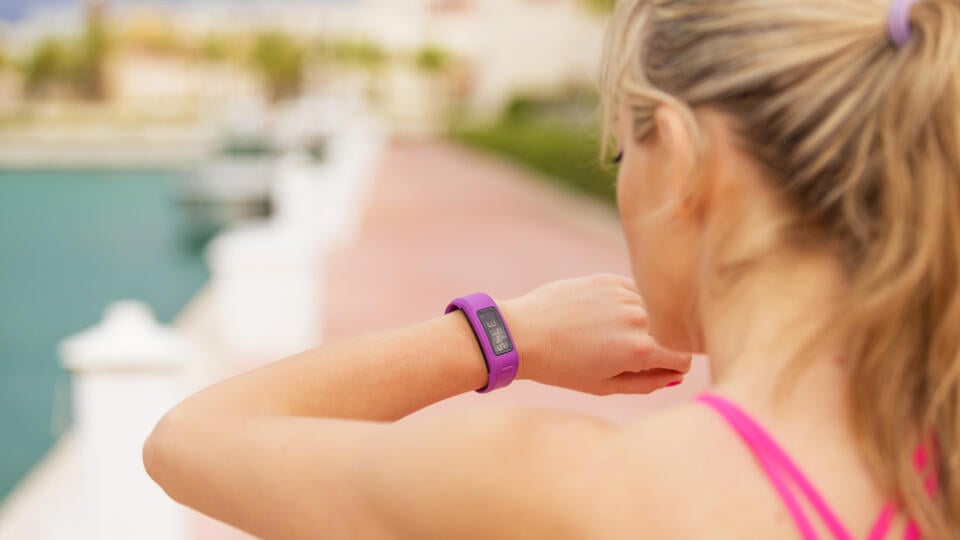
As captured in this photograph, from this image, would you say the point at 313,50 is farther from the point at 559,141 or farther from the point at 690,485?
the point at 690,485

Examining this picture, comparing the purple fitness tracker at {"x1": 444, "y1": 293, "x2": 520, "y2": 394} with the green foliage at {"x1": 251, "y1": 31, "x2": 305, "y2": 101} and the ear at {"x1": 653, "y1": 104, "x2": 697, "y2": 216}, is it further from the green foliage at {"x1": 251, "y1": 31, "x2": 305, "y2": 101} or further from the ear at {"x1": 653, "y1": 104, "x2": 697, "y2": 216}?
the green foliage at {"x1": 251, "y1": 31, "x2": 305, "y2": 101}

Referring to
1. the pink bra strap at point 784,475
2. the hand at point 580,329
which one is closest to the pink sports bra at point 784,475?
the pink bra strap at point 784,475

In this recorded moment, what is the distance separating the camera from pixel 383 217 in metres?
13.8

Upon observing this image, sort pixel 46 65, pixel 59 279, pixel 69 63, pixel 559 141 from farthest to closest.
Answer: pixel 69 63, pixel 46 65, pixel 559 141, pixel 59 279

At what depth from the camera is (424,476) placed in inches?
31.5

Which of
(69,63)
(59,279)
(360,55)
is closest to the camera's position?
(59,279)

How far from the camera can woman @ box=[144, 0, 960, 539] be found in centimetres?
81

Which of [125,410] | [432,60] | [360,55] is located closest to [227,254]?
[125,410]

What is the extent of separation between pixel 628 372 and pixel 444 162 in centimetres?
2697

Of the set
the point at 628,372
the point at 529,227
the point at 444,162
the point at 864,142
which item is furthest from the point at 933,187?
the point at 444,162

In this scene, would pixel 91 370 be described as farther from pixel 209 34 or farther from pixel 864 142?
pixel 209 34

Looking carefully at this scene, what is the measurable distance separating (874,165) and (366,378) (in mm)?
483

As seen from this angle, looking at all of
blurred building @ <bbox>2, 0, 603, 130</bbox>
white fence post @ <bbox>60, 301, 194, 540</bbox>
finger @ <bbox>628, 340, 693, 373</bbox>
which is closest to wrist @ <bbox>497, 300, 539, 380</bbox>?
finger @ <bbox>628, 340, 693, 373</bbox>

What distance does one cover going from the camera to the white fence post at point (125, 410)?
3.24m
